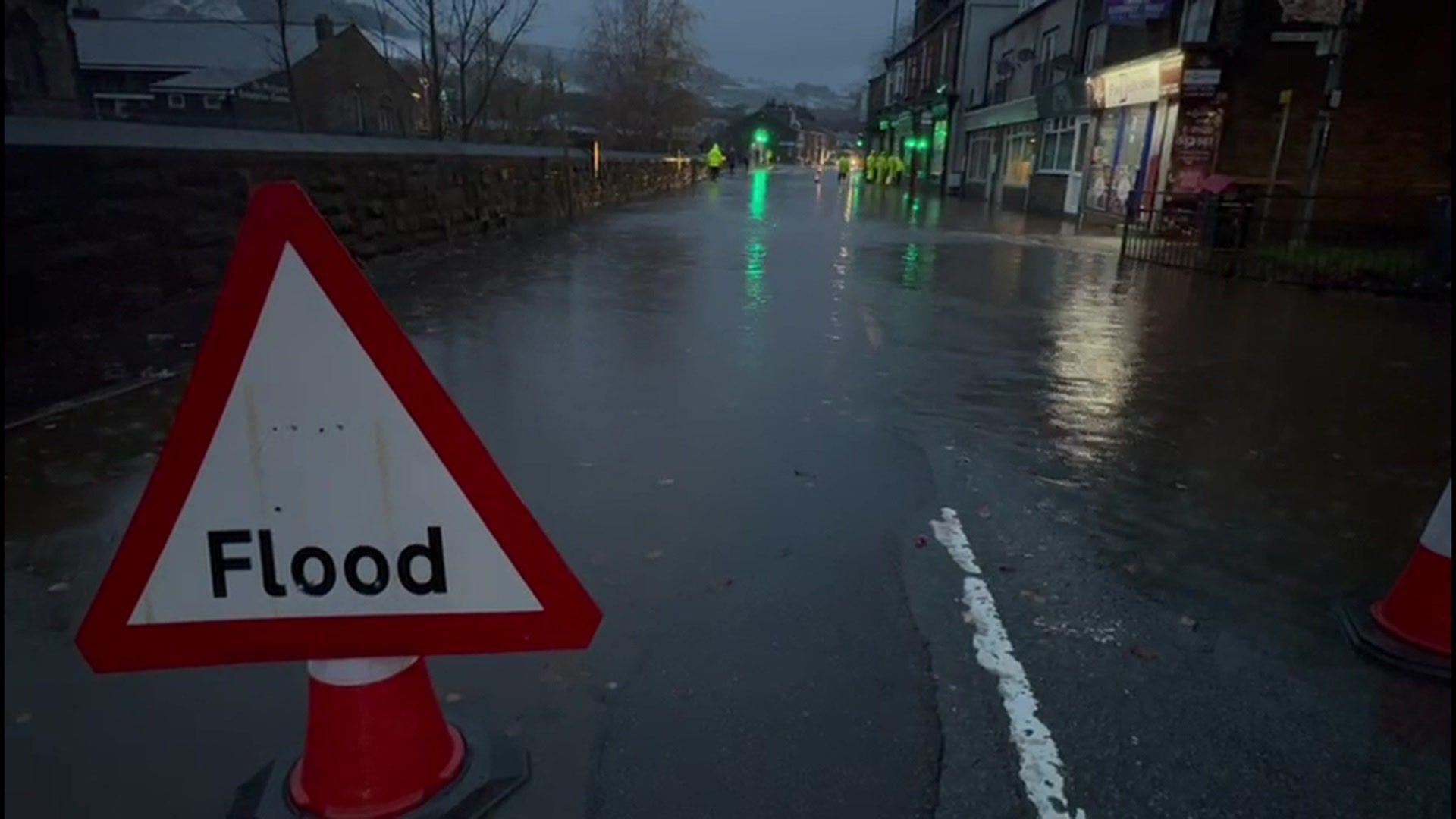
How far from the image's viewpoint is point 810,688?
110 inches

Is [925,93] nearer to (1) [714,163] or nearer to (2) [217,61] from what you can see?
(1) [714,163]

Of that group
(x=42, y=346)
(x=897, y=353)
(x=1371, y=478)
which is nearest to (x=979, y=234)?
(x=897, y=353)

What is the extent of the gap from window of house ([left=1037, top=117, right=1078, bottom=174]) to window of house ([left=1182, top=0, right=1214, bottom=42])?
21.5ft

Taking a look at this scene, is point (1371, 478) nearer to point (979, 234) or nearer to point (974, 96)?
point (979, 234)

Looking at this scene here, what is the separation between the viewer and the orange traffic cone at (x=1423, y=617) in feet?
9.84

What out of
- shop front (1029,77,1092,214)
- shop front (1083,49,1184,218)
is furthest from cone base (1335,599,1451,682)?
shop front (1029,77,1092,214)

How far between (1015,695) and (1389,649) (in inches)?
54.4

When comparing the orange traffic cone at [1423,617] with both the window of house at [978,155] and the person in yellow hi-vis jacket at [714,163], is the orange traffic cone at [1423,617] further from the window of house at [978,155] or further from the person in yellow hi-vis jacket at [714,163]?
the person in yellow hi-vis jacket at [714,163]

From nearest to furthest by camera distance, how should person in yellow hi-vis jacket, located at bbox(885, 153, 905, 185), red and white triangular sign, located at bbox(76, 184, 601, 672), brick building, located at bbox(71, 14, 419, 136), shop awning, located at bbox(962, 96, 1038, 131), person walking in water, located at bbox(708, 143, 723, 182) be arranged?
red and white triangular sign, located at bbox(76, 184, 601, 672)
shop awning, located at bbox(962, 96, 1038, 131)
brick building, located at bbox(71, 14, 419, 136)
person walking in water, located at bbox(708, 143, 723, 182)
person in yellow hi-vis jacket, located at bbox(885, 153, 905, 185)

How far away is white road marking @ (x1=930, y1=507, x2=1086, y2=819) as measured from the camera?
2.37 m

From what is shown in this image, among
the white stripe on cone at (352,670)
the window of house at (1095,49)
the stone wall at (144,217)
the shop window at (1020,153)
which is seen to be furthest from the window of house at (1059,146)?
the white stripe on cone at (352,670)

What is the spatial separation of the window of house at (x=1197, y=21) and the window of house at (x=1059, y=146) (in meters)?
6.55

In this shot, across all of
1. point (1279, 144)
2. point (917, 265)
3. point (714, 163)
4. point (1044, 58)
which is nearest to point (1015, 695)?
point (917, 265)

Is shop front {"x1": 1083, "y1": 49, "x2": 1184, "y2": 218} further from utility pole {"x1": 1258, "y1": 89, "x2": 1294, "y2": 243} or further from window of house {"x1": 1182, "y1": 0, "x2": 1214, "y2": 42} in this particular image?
utility pole {"x1": 1258, "y1": 89, "x2": 1294, "y2": 243}
